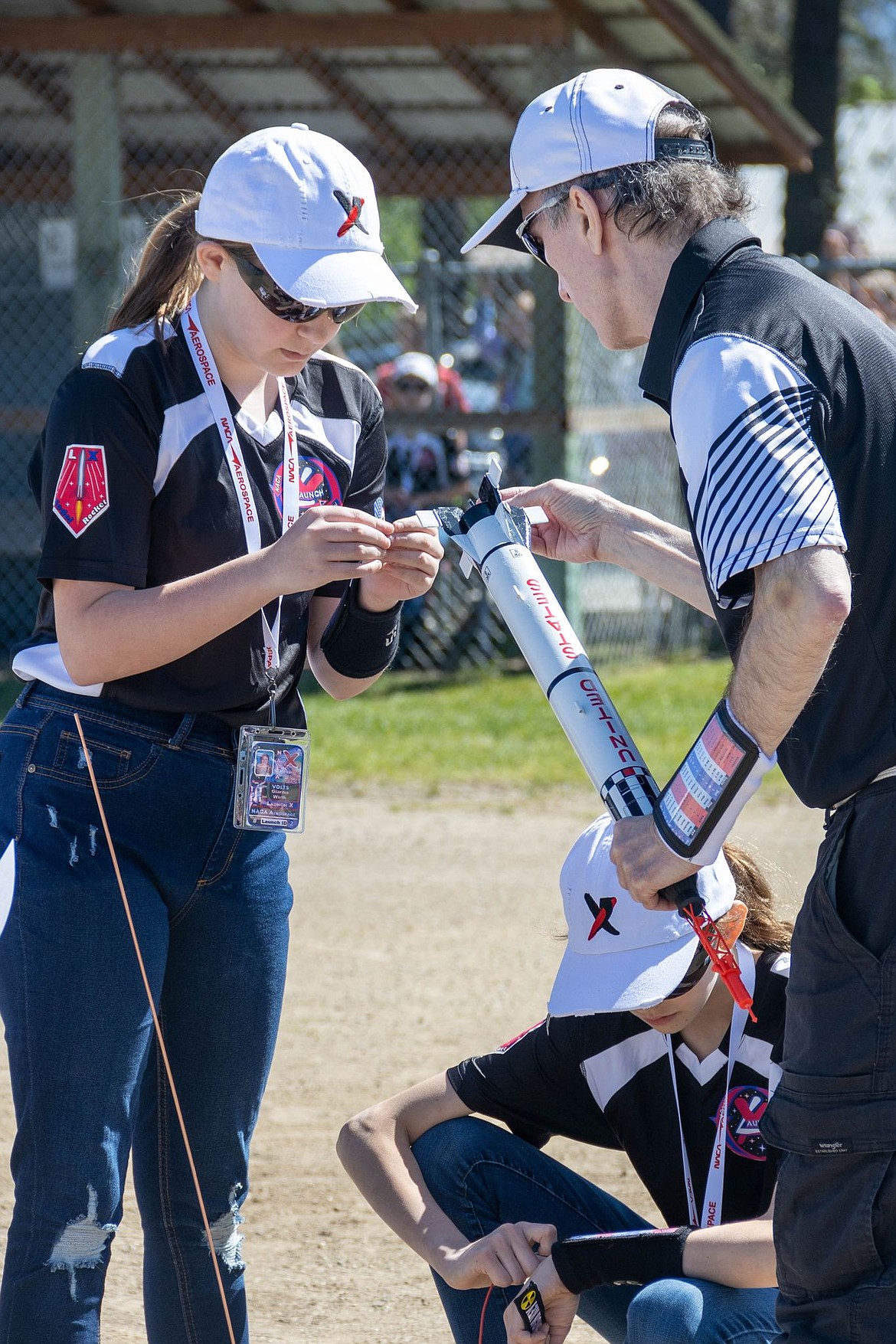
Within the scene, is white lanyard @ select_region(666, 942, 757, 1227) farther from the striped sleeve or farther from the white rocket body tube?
the striped sleeve

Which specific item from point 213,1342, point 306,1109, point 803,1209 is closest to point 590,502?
point 803,1209

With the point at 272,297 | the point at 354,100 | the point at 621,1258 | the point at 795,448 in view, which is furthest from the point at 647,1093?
the point at 354,100

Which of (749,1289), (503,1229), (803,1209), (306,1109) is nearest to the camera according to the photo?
(803,1209)

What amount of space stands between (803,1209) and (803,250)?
10550mm

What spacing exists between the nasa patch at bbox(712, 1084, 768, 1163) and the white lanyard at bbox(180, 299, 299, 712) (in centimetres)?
105

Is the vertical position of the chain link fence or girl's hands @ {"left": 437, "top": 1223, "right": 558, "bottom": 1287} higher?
the chain link fence

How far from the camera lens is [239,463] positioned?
2473mm

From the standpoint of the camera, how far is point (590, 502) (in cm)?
277

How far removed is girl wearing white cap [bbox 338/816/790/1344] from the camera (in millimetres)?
2520

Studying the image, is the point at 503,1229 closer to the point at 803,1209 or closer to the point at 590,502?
the point at 803,1209

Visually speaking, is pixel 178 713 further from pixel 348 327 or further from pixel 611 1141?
pixel 348 327

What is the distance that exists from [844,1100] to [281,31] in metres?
8.33

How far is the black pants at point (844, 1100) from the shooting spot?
76.0 inches

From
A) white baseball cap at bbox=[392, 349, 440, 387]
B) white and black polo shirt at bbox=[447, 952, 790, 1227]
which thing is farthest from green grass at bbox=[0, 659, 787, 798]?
white and black polo shirt at bbox=[447, 952, 790, 1227]
